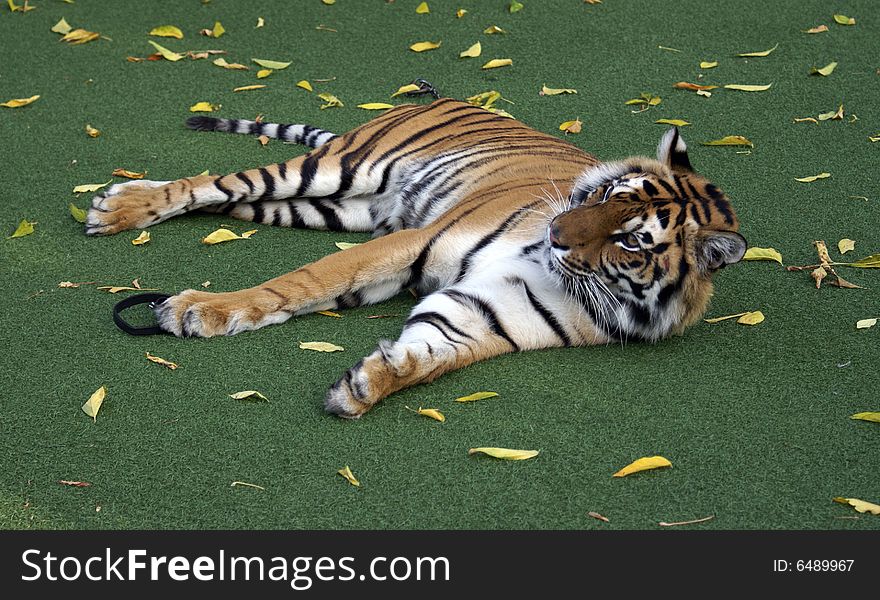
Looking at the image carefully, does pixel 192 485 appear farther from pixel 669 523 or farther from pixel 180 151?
pixel 180 151

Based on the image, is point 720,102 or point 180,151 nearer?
point 180,151

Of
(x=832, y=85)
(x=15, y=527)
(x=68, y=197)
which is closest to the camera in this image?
(x=15, y=527)

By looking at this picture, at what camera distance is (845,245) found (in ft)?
14.4

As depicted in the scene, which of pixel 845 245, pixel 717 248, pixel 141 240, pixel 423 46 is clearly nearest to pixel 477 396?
pixel 717 248

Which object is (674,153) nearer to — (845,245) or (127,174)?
(845,245)

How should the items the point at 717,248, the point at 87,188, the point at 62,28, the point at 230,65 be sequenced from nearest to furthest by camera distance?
1. the point at 717,248
2. the point at 87,188
3. the point at 230,65
4. the point at 62,28

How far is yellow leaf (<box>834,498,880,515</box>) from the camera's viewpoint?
278 centimetres

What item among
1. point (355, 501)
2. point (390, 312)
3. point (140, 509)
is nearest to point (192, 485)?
point (140, 509)

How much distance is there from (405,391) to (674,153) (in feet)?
4.19

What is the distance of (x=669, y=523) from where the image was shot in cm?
276

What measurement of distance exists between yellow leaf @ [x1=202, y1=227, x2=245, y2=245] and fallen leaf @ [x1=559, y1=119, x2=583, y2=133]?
199 centimetres

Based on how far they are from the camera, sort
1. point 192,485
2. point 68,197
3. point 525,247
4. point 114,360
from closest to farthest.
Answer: point 192,485 → point 114,360 → point 525,247 → point 68,197

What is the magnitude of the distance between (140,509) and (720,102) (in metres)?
4.28

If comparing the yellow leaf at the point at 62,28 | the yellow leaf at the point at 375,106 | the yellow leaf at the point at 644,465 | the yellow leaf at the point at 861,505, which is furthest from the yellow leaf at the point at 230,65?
the yellow leaf at the point at 861,505
